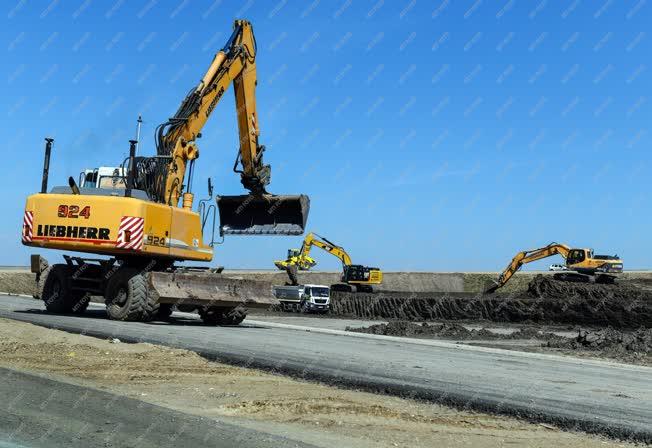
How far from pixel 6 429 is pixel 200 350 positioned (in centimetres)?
732

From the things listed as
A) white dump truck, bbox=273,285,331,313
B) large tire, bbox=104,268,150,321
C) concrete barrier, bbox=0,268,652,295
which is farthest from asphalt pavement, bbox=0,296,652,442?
concrete barrier, bbox=0,268,652,295

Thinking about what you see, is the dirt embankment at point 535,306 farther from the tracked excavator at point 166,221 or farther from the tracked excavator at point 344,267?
the tracked excavator at point 166,221

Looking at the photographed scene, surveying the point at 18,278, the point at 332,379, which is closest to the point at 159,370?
the point at 332,379

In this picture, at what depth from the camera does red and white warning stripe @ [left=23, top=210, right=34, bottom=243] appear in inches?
763

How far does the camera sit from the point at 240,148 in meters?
22.5

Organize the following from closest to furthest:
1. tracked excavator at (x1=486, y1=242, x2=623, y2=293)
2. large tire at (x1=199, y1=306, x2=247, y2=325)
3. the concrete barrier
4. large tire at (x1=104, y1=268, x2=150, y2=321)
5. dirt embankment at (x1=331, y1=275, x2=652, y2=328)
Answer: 1. large tire at (x1=104, y1=268, x2=150, y2=321)
2. large tire at (x1=199, y1=306, x2=247, y2=325)
3. dirt embankment at (x1=331, y1=275, x2=652, y2=328)
4. tracked excavator at (x1=486, y1=242, x2=623, y2=293)
5. the concrete barrier

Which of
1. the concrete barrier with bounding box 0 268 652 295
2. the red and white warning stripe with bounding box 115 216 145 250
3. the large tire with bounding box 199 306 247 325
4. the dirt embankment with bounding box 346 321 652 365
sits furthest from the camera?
the concrete barrier with bounding box 0 268 652 295

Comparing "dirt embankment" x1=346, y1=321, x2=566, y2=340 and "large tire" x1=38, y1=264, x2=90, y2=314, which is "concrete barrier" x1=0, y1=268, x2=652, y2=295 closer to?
"dirt embankment" x1=346, y1=321, x2=566, y2=340

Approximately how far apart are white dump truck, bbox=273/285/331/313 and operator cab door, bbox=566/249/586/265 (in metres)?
17.3

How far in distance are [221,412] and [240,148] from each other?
15.5 meters

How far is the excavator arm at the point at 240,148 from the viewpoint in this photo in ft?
67.4

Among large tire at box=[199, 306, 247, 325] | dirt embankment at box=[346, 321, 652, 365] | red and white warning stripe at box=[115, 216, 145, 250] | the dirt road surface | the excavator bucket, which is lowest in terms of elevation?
the dirt road surface

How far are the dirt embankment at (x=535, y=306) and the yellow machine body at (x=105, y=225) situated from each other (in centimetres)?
2227

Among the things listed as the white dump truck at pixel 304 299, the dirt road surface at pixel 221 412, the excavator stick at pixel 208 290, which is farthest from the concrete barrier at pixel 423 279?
the dirt road surface at pixel 221 412
